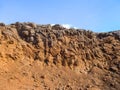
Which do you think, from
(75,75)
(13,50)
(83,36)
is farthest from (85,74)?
(13,50)

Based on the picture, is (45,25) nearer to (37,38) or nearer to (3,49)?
(37,38)

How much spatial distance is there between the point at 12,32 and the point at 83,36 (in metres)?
5.00

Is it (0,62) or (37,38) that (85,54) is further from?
(0,62)

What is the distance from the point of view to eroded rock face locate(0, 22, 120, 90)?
864 inches

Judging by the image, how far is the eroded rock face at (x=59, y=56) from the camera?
21953 millimetres

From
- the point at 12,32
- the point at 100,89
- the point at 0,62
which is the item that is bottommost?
the point at 100,89

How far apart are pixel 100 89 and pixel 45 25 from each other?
5.86m

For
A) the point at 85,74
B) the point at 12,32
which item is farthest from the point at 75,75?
the point at 12,32

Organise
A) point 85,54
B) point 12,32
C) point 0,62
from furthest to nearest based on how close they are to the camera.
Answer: point 85,54 < point 12,32 < point 0,62

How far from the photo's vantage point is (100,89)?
22.5m

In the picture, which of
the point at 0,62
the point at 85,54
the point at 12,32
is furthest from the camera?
the point at 85,54

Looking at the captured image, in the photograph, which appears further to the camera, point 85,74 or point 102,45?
point 102,45

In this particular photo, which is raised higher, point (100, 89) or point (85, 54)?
point (85, 54)

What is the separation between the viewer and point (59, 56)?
23.7 meters
